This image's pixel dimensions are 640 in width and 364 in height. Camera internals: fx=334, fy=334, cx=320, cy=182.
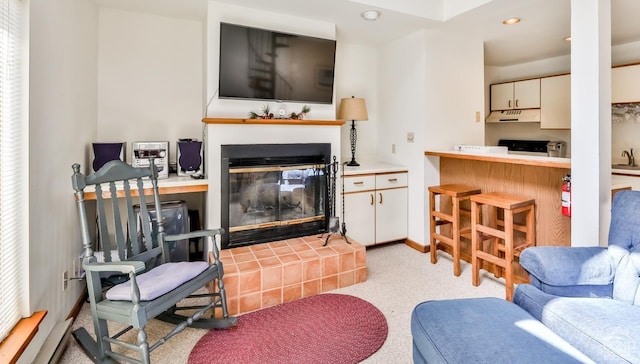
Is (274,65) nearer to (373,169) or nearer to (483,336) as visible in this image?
(373,169)

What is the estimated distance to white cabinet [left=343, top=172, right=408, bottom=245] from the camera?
137 inches

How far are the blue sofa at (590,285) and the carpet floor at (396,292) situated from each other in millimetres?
780

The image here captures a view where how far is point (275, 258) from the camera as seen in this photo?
8.68ft

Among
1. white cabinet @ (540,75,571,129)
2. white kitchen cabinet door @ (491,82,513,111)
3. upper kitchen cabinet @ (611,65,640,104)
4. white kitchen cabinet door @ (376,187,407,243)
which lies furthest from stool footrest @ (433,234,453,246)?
white kitchen cabinet door @ (491,82,513,111)

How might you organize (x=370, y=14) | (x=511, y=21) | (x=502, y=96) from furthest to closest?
(x=502, y=96), (x=511, y=21), (x=370, y=14)

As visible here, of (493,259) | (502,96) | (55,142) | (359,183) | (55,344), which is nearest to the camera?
(55,344)

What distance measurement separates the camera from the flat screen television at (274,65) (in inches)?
110

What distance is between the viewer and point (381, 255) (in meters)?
3.51

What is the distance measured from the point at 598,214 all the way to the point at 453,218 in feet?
3.60

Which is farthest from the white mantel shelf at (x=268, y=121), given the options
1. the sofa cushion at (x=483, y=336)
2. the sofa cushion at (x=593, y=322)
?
the sofa cushion at (x=593, y=322)

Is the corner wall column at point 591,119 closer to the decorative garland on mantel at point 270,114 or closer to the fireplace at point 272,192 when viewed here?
the fireplace at point 272,192

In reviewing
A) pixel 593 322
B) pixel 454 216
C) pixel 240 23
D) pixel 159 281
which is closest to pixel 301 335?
pixel 159 281

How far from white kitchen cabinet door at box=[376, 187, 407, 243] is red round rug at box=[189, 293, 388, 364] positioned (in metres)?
1.26

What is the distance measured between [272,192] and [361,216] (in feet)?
3.34
